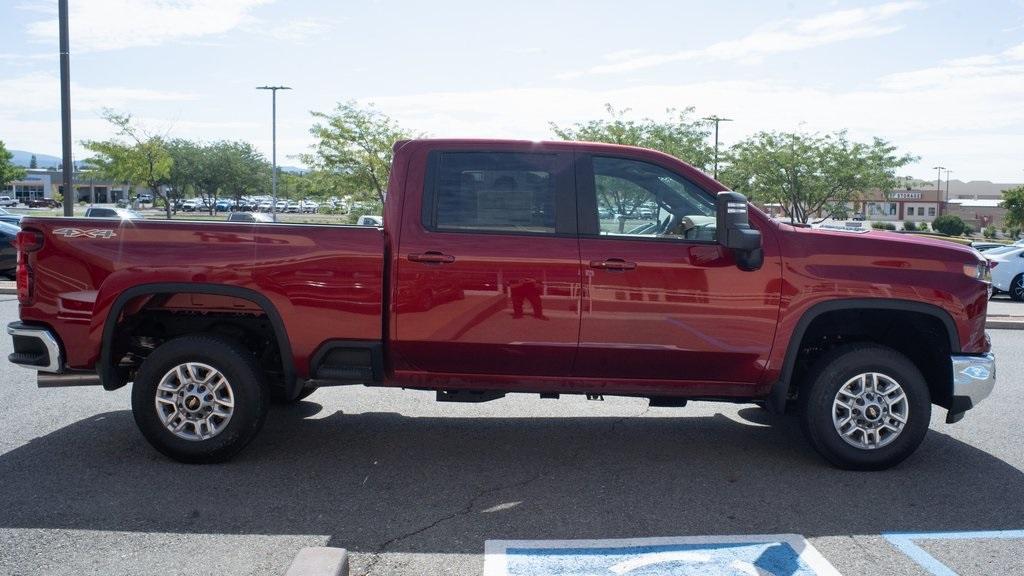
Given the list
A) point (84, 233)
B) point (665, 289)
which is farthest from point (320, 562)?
point (84, 233)

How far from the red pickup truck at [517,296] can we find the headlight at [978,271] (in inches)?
0.4

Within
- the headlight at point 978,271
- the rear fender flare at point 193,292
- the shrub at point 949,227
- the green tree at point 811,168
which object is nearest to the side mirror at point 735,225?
the headlight at point 978,271

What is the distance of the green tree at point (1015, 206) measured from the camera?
71688 mm

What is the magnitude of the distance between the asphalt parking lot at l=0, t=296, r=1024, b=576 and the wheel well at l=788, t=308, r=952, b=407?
550mm

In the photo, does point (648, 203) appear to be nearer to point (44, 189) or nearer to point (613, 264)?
point (613, 264)

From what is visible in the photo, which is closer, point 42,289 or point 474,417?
point 42,289

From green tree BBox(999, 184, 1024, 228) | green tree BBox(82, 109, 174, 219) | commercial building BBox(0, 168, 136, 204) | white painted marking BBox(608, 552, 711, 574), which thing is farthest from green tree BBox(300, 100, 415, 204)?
commercial building BBox(0, 168, 136, 204)

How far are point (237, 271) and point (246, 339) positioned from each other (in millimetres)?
879

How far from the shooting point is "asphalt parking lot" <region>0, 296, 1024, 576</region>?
Answer: 4.46 metres

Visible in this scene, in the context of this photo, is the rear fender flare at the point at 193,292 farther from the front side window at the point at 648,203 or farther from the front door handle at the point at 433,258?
the front side window at the point at 648,203

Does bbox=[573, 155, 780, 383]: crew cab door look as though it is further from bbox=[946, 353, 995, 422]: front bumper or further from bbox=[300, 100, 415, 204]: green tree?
bbox=[300, 100, 415, 204]: green tree

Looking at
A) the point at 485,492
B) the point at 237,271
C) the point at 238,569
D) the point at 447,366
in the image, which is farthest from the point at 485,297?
the point at 238,569

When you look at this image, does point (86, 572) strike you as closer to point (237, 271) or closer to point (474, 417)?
point (237, 271)

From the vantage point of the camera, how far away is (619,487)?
216 inches
